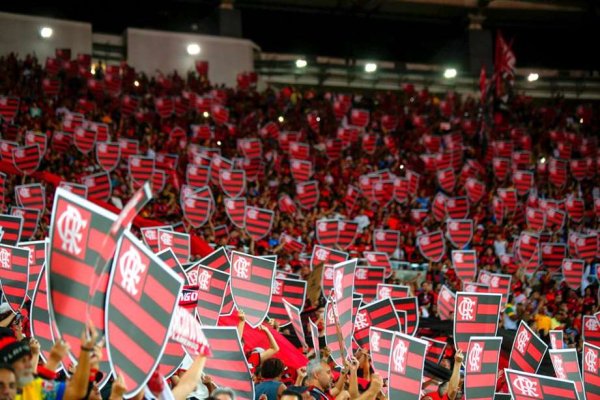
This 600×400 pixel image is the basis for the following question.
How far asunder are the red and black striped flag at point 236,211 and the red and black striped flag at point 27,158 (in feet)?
10.6

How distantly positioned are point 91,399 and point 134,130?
17313 millimetres

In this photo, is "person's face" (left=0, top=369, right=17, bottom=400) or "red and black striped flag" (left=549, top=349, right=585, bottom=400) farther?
"red and black striped flag" (left=549, top=349, right=585, bottom=400)

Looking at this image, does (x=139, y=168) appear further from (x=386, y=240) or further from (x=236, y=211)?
(x=386, y=240)

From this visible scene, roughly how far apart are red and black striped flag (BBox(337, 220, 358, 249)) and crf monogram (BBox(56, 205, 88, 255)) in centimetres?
1263

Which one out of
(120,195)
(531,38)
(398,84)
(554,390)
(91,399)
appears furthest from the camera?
(531,38)

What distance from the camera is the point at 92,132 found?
18.5 m

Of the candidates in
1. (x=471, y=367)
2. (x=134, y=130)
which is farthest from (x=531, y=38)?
(x=471, y=367)

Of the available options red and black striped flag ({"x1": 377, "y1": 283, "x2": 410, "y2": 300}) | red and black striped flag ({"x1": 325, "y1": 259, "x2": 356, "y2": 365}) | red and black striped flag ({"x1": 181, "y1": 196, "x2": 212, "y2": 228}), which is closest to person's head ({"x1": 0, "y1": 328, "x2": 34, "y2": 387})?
red and black striped flag ({"x1": 325, "y1": 259, "x2": 356, "y2": 365})

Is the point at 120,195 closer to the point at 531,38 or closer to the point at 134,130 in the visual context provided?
the point at 134,130

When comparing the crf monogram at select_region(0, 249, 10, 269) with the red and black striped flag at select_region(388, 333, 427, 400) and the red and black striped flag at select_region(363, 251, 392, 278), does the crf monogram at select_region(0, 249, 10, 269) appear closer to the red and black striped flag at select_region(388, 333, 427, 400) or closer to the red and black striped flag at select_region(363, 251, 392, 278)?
the red and black striped flag at select_region(388, 333, 427, 400)

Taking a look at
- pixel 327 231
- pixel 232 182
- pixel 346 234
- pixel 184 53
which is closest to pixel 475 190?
pixel 346 234

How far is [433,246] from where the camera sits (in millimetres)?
17031

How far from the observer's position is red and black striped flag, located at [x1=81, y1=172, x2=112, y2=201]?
1565 cm

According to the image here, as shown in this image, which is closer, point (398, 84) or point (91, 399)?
point (91, 399)
